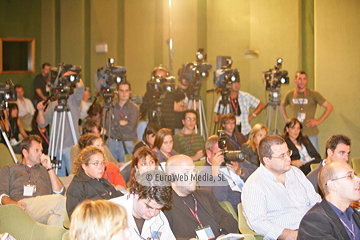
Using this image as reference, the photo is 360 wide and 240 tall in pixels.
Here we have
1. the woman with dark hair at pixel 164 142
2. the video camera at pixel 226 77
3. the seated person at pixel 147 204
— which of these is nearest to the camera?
the seated person at pixel 147 204

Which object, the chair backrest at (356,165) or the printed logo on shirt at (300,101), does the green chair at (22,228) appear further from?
the printed logo on shirt at (300,101)

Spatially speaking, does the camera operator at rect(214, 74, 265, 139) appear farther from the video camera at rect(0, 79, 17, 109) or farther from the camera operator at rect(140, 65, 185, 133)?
the video camera at rect(0, 79, 17, 109)

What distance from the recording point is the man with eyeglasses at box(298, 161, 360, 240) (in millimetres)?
2359

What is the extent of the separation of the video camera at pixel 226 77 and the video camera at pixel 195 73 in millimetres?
154

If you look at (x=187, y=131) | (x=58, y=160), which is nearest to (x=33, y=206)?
(x=58, y=160)

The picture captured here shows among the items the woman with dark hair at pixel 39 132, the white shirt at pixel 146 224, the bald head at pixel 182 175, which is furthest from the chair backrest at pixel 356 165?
the woman with dark hair at pixel 39 132

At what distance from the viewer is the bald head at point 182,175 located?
2975 mm

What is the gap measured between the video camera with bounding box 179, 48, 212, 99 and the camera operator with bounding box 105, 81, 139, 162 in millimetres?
831

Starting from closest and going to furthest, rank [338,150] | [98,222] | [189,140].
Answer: [98,222]
[338,150]
[189,140]

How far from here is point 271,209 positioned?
2.99m

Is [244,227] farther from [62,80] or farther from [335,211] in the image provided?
[62,80]

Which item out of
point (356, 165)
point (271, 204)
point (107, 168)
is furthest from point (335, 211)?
point (356, 165)

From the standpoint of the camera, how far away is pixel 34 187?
368 cm

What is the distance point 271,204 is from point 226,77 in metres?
3.11
